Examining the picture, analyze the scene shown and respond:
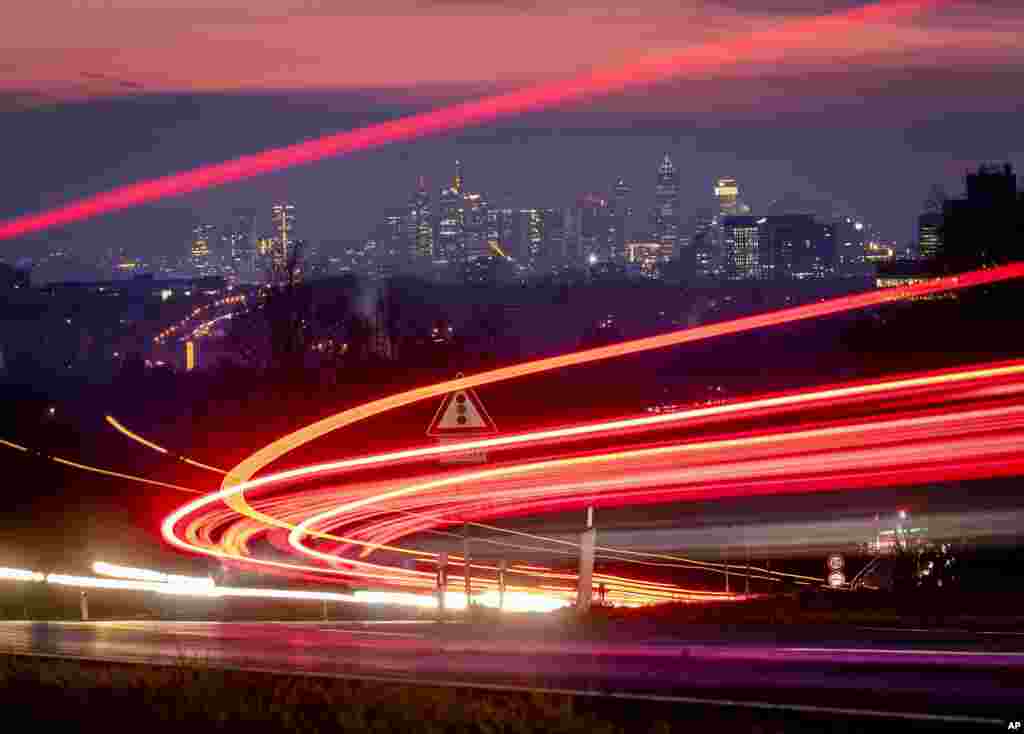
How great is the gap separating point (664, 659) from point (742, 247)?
224ft

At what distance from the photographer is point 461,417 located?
2023 cm

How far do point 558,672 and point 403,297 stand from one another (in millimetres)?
52647

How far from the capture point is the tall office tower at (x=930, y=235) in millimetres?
Result: 44147

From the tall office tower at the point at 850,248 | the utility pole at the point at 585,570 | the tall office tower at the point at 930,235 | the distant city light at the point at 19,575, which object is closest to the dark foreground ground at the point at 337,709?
the utility pole at the point at 585,570

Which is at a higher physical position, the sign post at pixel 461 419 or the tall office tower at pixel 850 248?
the tall office tower at pixel 850 248

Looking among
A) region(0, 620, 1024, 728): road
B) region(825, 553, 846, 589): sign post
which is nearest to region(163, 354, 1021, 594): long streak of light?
region(825, 553, 846, 589): sign post

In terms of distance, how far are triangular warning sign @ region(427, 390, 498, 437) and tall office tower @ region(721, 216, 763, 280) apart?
167ft

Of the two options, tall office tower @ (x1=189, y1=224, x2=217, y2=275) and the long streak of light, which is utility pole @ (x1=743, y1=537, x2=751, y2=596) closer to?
the long streak of light

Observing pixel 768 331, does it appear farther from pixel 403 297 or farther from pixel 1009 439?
pixel 1009 439

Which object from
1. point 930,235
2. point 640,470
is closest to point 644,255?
point 930,235

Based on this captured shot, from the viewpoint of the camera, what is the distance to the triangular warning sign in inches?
795

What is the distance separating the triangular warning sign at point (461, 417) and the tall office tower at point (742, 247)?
5082 cm

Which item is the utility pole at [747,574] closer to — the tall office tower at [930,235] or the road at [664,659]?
the road at [664,659]

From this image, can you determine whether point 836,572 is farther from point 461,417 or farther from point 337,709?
point 337,709
